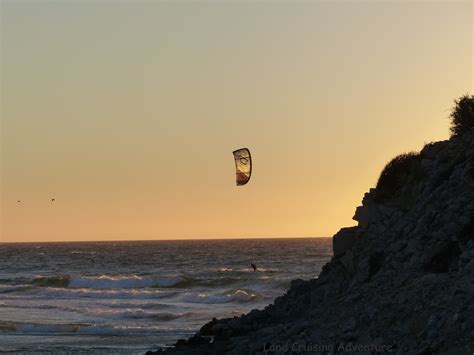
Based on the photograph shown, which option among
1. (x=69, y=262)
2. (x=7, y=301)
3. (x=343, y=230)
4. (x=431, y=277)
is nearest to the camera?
(x=431, y=277)

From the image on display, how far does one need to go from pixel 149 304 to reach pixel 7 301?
8.59 metres

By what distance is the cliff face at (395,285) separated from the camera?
15.2 m

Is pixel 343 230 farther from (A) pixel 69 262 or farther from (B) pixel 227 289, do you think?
(A) pixel 69 262

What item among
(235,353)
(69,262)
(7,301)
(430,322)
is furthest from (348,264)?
(69,262)

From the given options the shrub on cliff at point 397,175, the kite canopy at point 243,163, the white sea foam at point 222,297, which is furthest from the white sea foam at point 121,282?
the shrub on cliff at point 397,175

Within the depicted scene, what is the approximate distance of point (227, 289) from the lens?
188ft

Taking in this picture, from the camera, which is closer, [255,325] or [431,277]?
[431,277]

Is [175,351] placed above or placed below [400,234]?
below

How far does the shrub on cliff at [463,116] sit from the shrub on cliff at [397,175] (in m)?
1.17

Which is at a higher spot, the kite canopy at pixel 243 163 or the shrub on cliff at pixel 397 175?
the kite canopy at pixel 243 163

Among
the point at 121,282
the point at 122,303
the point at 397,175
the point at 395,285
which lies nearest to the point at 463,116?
the point at 397,175

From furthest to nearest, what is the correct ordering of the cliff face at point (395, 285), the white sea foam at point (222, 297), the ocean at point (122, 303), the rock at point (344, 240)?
the white sea foam at point (222, 297) → the ocean at point (122, 303) → the rock at point (344, 240) → the cliff face at point (395, 285)

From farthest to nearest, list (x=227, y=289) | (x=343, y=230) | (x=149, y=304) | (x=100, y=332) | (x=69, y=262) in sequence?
(x=69, y=262) → (x=227, y=289) → (x=149, y=304) → (x=100, y=332) → (x=343, y=230)

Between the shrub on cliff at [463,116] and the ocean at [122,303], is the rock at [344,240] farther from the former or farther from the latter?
the ocean at [122,303]
